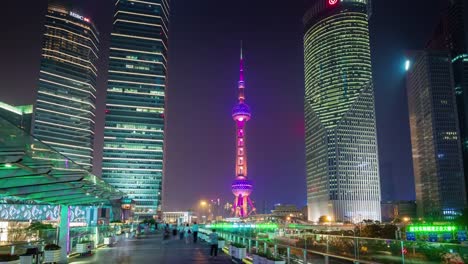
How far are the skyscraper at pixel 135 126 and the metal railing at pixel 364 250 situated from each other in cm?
17216

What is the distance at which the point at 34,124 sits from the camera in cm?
18538

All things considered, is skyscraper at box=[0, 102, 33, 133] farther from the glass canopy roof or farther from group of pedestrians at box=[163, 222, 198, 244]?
the glass canopy roof

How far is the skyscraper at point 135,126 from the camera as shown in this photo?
18550 cm

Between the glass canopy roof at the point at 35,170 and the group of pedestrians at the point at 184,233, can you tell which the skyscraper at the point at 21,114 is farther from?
the glass canopy roof at the point at 35,170

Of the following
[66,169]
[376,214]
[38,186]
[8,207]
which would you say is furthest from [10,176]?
[376,214]

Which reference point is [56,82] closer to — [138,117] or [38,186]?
[138,117]

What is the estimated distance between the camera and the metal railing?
28.2ft

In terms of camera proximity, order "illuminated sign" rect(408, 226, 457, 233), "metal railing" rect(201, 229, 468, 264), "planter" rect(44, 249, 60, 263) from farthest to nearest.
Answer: "illuminated sign" rect(408, 226, 457, 233) → "planter" rect(44, 249, 60, 263) → "metal railing" rect(201, 229, 468, 264)

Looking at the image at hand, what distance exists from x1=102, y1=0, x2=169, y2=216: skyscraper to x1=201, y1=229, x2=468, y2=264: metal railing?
172155 millimetres

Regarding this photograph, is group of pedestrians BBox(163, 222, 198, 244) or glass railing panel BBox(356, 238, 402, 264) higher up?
glass railing panel BBox(356, 238, 402, 264)

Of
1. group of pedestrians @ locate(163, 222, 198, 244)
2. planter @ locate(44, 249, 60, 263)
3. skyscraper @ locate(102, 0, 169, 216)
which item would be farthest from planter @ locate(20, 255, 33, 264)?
skyscraper @ locate(102, 0, 169, 216)

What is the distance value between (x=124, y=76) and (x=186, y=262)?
180651mm

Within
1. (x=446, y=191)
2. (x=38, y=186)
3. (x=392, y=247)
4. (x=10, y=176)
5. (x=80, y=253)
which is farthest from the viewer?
(x=446, y=191)

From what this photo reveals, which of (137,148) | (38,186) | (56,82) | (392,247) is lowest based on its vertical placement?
(392,247)
